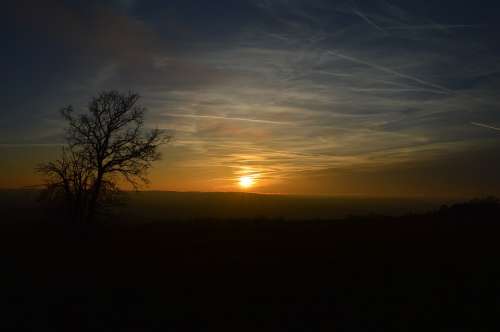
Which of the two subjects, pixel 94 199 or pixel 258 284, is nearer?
pixel 258 284

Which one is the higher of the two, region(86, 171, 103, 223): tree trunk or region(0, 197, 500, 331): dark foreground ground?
region(86, 171, 103, 223): tree trunk

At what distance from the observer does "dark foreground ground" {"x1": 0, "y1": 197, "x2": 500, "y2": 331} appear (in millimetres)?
8789

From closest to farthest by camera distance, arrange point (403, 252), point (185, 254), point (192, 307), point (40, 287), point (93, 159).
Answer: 1. point (192, 307)
2. point (40, 287)
3. point (403, 252)
4. point (185, 254)
5. point (93, 159)

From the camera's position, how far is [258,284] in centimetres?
1120

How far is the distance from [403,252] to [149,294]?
974 cm

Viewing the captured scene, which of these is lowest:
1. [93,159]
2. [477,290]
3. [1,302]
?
[1,302]

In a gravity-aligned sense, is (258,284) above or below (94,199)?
below

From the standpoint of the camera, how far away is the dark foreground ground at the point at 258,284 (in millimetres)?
8789

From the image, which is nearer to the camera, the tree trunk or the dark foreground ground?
the dark foreground ground

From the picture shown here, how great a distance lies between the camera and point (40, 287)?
11289mm

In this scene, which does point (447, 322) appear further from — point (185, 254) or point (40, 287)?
point (40, 287)

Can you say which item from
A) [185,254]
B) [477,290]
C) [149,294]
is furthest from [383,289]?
[185,254]

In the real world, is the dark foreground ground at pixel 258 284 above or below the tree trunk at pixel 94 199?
below

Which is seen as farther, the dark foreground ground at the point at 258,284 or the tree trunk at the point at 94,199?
the tree trunk at the point at 94,199
